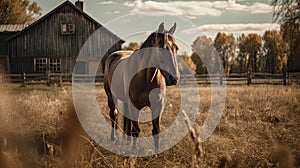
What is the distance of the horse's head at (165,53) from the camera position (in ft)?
13.2

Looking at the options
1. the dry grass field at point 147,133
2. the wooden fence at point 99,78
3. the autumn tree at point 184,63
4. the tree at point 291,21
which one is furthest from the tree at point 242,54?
the dry grass field at point 147,133

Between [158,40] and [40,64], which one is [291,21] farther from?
[40,64]

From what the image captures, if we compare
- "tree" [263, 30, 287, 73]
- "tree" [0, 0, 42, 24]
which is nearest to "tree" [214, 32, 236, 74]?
"tree" [263, 30, 287, 73]

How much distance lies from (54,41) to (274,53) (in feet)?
142

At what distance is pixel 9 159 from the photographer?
27.5 inches

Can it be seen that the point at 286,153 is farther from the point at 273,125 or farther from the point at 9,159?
the point at 273,125

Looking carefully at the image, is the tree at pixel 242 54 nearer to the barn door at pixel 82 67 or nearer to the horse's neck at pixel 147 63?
the barn door at pixel 82 67

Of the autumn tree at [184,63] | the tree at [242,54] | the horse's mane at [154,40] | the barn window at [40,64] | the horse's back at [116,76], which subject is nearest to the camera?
the horse's mane at [154,40]

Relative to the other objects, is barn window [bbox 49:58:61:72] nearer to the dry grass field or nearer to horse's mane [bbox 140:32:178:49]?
the dry grass field

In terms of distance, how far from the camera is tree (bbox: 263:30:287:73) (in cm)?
5510

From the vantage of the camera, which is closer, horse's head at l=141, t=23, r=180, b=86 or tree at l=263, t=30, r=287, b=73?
horse's head at l=141, t=23, r=180, b=86

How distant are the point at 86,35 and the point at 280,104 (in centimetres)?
2240

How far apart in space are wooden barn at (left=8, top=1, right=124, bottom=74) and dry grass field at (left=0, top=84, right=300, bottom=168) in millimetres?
20592

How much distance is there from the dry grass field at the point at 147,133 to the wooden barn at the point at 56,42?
2059 cm
